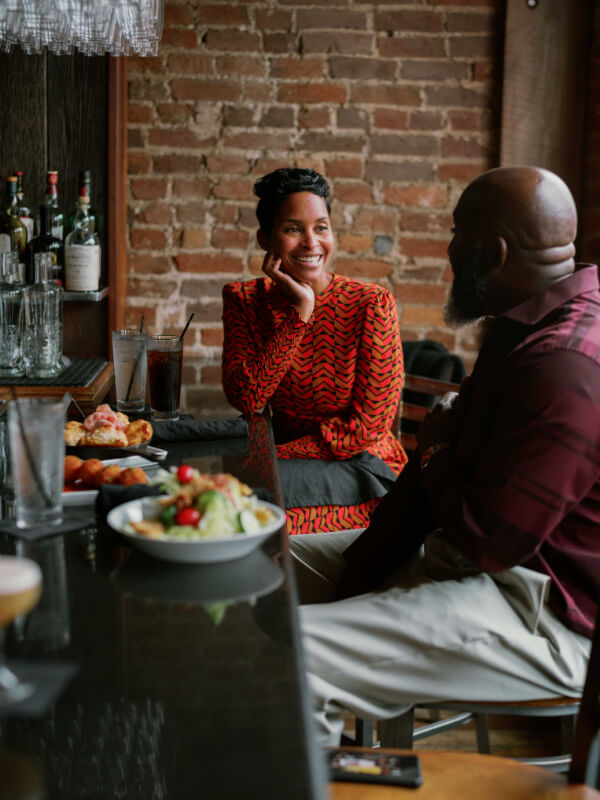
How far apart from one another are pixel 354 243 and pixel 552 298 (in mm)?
2159

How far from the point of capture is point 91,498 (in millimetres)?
1387

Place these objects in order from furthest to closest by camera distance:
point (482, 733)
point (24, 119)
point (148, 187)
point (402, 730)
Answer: point (148, 187) < point (24, 119) < point (482, 733) < point (402, 730)

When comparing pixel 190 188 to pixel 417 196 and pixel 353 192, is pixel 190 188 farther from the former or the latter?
pixel 417 196

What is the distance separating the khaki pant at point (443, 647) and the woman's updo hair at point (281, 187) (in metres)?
1.29

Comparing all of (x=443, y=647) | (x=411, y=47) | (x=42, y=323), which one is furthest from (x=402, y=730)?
(x=411, y=47)

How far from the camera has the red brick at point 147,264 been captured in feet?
11.7

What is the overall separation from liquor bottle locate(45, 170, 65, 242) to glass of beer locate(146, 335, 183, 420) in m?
1.08

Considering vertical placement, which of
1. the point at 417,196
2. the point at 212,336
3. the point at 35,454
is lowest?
the point at 212,336

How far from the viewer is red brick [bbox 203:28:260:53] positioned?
137 inches

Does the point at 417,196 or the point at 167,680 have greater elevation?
the point at 417,196

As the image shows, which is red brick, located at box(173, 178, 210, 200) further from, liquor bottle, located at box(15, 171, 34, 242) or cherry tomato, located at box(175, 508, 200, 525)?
cherry tomato, located at box(175, 508, 200, 525)

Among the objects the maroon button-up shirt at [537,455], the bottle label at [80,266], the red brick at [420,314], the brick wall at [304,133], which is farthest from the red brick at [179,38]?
the maroon button-up shirt at [537,455]

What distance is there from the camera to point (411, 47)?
3.53 metres

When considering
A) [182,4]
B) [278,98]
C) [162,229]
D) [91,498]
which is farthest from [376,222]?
[91,498]
